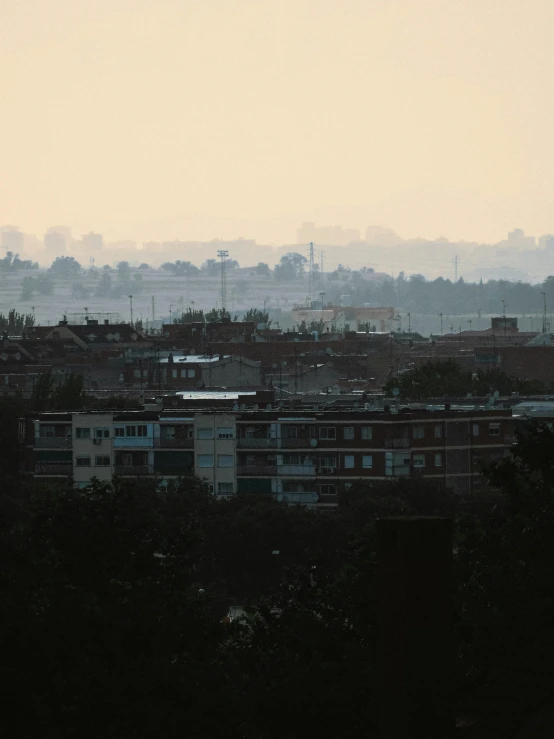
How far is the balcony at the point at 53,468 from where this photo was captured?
38.4 meters

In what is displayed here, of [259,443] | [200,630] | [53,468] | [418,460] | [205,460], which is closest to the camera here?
[200,630]

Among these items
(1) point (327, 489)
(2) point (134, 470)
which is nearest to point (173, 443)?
(2) point (134, 470)

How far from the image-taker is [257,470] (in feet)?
123

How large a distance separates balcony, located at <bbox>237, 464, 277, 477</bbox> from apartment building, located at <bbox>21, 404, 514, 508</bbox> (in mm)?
19

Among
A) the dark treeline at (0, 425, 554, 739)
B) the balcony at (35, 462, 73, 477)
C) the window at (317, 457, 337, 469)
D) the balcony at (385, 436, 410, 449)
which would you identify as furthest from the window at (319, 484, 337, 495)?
the dark treeline at (0, 425, 554, 739)

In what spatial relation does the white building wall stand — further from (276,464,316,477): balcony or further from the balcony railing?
(276,464,316,477): balcony

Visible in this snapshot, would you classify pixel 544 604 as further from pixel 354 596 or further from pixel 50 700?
pixel 50 700

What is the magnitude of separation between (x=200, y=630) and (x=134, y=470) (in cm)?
2183

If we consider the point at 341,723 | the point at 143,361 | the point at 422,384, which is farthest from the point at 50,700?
the point at 143,361

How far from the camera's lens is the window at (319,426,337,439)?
3725 cm

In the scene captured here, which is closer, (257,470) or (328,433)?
(328,433)

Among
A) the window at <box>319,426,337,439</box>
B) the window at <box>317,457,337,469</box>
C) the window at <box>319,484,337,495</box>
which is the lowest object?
the window at <box>319,484,337,495</box>

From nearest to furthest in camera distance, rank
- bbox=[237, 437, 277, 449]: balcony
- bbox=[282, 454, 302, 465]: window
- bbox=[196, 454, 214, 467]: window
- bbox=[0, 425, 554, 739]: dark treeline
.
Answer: bbox=[0, 425, 554, 739]: dark treeline < bbox=[282, 454, 302, 465]: window < bbox=[237, 437, 277, 449]: balcony < bbox=[196, 454, 214, 467]: window

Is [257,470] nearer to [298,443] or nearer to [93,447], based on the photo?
[298,443]
